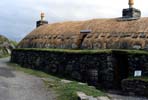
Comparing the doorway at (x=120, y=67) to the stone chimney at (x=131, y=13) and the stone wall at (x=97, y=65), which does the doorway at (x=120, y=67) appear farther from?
the stone chimney at (x=131, y=13)

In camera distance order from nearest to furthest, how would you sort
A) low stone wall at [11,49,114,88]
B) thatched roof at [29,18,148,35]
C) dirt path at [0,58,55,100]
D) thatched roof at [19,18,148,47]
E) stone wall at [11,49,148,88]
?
dirt path at [0,58,55,100] → stone wall at [11,49,148,88] → low stone wall at [11,49,114,88] → thatched roof at [29,18,148,35] → thatched roof at [19,18,148,47]

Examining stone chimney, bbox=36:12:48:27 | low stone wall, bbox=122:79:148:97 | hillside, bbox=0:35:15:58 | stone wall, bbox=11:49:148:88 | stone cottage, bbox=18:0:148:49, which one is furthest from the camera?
hillside, bbox=0:35:15:58

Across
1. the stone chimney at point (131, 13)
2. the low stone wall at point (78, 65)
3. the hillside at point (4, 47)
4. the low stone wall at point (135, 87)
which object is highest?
the stone chimney at point (131, 13)

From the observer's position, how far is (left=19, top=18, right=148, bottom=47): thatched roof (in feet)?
64.1

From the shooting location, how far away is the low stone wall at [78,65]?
1708cm

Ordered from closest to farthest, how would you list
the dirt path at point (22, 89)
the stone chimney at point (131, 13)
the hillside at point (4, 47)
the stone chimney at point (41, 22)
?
the dirt path at point (22, 89), the stone chimney at point (131, 13), the stone chimney at point (41, 22), the hillside at point (4, 47)

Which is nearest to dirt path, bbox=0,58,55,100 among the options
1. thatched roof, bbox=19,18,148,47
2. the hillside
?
thatched roof, bbox=19,18,148,47

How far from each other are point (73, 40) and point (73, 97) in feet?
34.9

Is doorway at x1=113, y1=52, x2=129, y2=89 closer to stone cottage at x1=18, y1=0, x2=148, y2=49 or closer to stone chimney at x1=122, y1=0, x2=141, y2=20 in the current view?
stone cottage at x1=18, y1=0, x2=148, y2=49

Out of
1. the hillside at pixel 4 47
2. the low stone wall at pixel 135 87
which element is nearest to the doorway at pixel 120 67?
the low stone wall at pixel 135 87

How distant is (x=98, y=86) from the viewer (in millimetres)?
17359

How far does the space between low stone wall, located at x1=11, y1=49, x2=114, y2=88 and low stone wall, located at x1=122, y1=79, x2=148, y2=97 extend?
1.42 metres

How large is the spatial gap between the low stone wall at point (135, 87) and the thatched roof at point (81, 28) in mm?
4030

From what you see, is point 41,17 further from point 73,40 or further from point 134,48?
point 134,48
